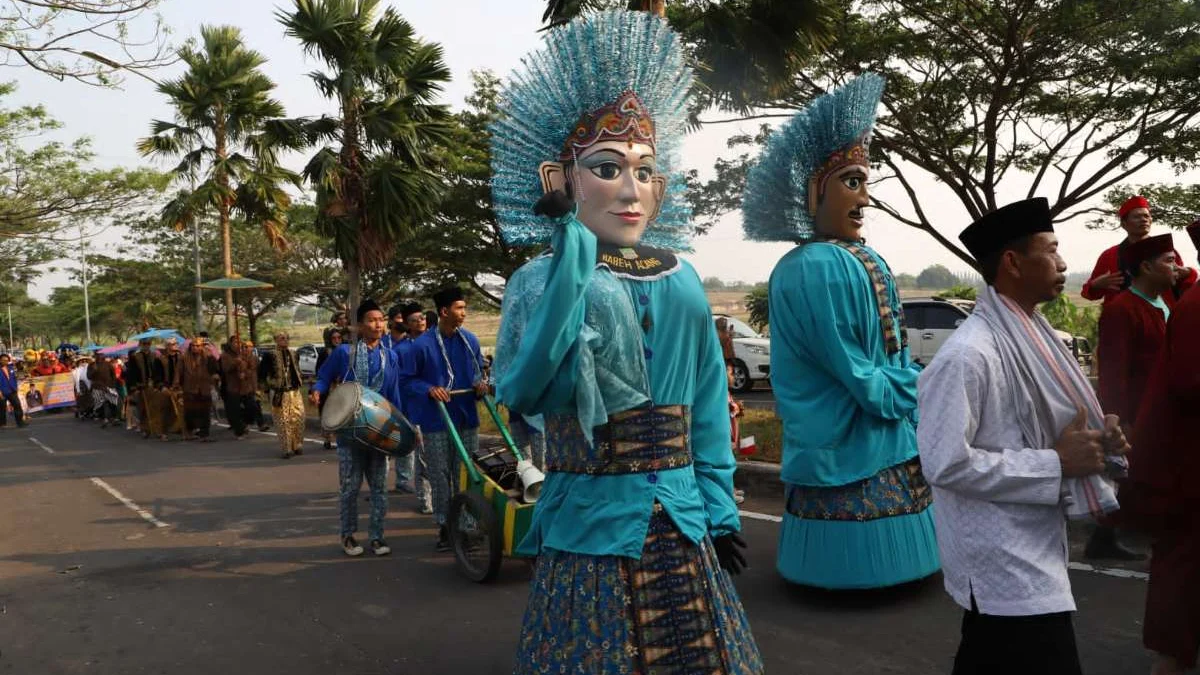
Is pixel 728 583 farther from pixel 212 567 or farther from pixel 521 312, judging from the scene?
pixel 212 567

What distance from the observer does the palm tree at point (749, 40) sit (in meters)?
10.5

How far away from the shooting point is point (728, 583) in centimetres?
279

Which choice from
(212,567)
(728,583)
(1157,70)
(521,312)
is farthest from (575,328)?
(1157,70)

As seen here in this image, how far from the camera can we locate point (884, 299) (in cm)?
473

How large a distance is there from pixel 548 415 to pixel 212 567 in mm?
4746

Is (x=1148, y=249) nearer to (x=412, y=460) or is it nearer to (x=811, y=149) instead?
(x=811, y=149)

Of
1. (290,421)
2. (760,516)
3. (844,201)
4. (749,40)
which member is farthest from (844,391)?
(290,421)

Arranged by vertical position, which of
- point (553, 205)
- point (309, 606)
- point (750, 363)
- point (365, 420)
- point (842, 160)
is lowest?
point (309, 606)

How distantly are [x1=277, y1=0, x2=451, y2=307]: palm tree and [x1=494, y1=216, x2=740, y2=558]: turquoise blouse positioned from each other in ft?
39.7

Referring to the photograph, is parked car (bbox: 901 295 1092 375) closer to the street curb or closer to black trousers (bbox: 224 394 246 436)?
the street curb

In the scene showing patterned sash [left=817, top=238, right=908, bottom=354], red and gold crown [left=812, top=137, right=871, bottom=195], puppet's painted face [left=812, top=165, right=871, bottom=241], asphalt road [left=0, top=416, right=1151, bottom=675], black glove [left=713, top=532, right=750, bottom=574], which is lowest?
asphalt road [left=0, top=416, right=1151, bottom=675]

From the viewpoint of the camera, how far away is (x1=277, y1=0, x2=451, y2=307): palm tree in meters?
14.3

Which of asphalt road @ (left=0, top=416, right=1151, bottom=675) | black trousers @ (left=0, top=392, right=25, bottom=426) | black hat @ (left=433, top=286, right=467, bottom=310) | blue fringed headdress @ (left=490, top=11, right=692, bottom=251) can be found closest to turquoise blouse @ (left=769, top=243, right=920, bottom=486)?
asphalt road @ (left=0, top=416, right=1151, bottom=675)

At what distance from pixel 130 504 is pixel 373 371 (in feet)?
13.4
